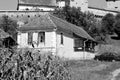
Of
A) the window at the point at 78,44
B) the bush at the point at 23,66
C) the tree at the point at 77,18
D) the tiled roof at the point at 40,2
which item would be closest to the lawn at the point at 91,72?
the bush at the point at 23,66

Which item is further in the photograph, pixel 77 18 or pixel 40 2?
pixel 40 2

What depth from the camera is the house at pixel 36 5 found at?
82438mm

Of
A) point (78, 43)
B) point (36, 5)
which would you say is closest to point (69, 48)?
point (78, 43)

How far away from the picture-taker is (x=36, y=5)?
83.5 metres

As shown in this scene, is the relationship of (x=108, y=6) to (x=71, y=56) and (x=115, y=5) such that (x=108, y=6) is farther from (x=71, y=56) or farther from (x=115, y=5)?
(x=71, y=56)

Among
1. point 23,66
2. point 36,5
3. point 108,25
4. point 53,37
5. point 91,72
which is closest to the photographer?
point 23,66

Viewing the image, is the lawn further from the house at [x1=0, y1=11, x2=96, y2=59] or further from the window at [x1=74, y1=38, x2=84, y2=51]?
the window at [x1=74, y1=38, x2=84, y2=51]

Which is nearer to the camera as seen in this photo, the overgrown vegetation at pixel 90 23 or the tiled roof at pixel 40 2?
the overgrown vegetation at pixel 90 23

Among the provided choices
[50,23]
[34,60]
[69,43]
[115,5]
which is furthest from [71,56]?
[115,5]

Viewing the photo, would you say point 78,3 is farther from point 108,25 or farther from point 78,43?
point 78,43

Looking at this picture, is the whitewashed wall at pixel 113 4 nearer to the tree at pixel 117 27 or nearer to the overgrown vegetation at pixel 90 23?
the overgrown vegetation at pixel 90 23

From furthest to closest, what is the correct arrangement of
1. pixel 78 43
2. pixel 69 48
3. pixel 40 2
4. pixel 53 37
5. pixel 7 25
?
pixel 40 2
pixel 7 25
pixel 78 43
pixel 69 48
pixel 53 37

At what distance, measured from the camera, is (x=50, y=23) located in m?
35.4

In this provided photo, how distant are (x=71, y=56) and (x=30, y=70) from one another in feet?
106
